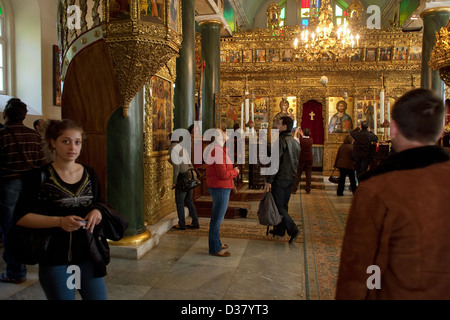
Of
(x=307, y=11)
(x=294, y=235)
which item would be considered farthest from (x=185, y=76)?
(x=307, y=11)

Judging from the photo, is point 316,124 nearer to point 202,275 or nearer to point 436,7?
point 436,7

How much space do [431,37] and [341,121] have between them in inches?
196

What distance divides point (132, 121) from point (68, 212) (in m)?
2.39

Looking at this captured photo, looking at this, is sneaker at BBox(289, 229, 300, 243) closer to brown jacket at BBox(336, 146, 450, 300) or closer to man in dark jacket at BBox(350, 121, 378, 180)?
brown jacket at BBox(336, 146, 450, 300)

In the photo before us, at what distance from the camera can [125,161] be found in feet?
13.5

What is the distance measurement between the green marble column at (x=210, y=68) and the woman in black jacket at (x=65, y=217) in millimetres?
8968

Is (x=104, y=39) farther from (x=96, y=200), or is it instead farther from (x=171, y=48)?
(x=96, y=200)

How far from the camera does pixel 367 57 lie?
13250mm

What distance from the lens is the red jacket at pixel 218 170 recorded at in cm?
392

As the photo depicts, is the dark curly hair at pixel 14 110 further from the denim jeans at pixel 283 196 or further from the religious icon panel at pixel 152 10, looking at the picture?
the denim jeans at pixel 283 196

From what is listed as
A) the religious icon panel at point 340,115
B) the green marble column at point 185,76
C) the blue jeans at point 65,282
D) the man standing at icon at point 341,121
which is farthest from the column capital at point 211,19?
the blue jeans at point 65,282

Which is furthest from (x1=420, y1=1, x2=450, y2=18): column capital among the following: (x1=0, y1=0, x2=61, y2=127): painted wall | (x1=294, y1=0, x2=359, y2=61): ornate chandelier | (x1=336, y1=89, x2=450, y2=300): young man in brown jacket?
(x1=336, y1=89, x2=450, y2=300): young man in brown jacket

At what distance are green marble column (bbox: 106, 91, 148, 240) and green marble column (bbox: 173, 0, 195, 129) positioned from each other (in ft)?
8.82

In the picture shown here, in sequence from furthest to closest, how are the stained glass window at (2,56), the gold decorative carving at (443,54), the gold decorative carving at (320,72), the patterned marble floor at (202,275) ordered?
the gold decorative carving at (320,72) → the stained glass window at (2,56) → the gold decorative carving at (443,54) → the patterned marble floor at (202,275)
